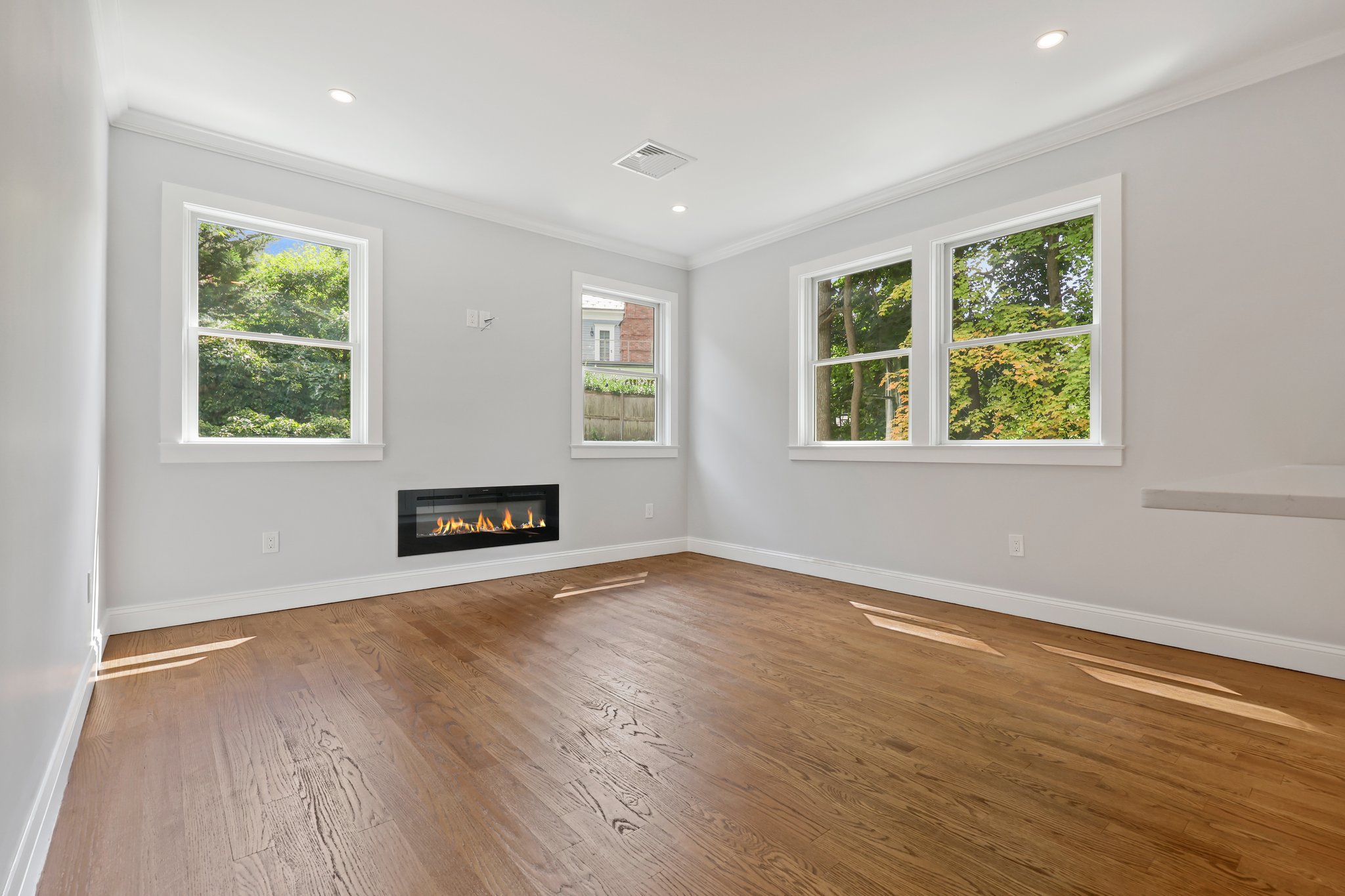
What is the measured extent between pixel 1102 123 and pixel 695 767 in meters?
3.59

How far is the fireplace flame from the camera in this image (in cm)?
412

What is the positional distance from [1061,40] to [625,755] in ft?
10.6

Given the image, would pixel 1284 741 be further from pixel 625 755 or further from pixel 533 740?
pixel 533 740

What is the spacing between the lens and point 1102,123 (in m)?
3.11

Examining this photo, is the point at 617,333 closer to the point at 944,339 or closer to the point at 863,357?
the point at 863,357

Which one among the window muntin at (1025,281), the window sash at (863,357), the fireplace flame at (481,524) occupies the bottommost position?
the fireplace flame at (481,524)

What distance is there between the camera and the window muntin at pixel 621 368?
4961 millimetres

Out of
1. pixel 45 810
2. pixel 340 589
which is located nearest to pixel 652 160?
pixel 340 589

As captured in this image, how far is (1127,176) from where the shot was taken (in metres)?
3.06

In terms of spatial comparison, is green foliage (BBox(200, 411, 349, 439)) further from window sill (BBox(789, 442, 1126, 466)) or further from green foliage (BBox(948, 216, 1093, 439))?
green foliage (BBox(948, 216, 1093, 439))

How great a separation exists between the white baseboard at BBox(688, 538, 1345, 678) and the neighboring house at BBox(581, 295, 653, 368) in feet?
6.99

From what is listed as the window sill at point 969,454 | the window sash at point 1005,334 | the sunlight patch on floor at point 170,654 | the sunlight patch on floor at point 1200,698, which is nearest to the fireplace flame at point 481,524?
the sunlight patch on floor at point 170,654

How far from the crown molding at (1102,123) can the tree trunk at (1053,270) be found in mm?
485

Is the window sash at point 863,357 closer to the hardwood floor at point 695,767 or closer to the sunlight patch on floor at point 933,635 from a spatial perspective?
the sunlight patch on floor at point 933,635
